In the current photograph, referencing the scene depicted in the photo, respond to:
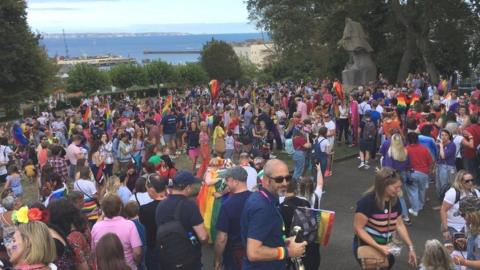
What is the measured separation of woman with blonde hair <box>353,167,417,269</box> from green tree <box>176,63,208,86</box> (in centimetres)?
5247

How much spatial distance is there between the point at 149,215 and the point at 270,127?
388 inches

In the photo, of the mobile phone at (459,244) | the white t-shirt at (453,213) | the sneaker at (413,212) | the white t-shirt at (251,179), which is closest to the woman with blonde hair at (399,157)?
the sneaker at (413,212)

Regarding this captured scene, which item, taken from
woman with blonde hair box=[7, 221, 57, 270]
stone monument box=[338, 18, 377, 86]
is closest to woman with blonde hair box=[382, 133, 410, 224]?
woman with blonde hair box=[7, 221, 57, 270]

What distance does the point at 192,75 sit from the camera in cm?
5747

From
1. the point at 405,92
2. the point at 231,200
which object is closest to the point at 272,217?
A: the point at 231,200

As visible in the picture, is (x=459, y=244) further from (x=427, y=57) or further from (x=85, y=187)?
(x=427, y=57)

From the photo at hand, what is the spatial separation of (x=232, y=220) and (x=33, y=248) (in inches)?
75.7

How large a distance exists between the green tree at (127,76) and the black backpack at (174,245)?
2090 inches

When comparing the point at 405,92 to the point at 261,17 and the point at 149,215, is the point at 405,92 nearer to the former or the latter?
the point at 149,215

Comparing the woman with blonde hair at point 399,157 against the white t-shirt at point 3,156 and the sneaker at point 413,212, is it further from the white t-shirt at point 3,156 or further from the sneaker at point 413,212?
the white t-shirt at point 3,156

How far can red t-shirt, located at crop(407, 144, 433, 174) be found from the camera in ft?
29.6

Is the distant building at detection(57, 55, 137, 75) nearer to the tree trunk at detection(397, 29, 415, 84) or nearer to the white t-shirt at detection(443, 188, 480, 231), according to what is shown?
the tree trunk at detection(397, 29, 415, 84)

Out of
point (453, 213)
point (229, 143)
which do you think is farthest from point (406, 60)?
point (453, 213)

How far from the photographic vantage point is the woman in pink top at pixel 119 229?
5270 millimetres
